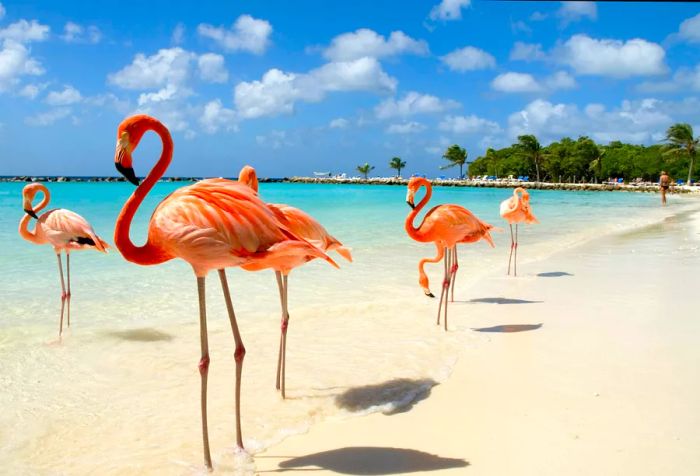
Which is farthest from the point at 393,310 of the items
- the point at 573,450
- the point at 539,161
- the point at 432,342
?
the point at 539,161

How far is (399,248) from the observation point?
14227 mm

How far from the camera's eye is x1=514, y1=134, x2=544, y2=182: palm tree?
83688 mm

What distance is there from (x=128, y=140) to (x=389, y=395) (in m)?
2.54

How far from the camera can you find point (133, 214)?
2854mm

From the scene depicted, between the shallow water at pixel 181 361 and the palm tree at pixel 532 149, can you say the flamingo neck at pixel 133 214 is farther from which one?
the palm tree at pixel 532 149

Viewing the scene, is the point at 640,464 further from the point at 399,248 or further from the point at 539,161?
the point at 539,161

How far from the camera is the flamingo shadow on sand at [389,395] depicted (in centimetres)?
396

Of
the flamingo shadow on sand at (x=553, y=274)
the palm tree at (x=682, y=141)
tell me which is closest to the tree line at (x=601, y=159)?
the palm tree at (x=682, y=141)

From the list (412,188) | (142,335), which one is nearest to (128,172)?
(142,335)

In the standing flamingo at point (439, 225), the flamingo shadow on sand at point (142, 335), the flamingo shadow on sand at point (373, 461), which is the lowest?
the flamingo shadow on sand at point (142, 335)

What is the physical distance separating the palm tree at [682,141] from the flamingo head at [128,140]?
236 ft

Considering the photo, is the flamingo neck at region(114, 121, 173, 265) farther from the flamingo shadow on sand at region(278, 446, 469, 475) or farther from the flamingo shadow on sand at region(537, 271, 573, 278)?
the flamingo shadow on sand at region(537, 271, 573, 278)

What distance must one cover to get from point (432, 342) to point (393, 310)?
157 cm

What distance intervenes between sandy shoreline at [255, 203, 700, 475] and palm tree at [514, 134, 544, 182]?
8174 cm
